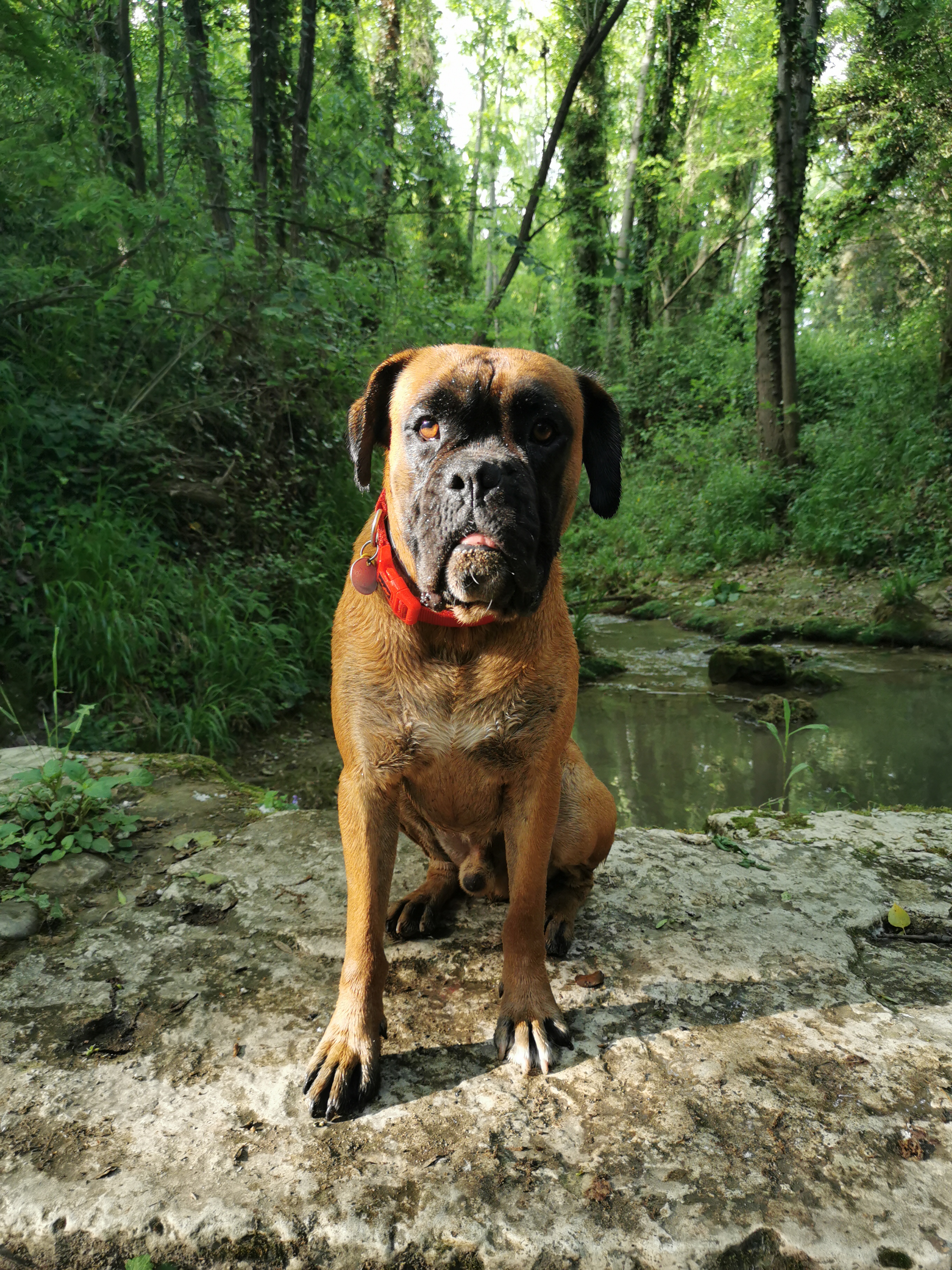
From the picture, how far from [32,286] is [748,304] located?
46.8 ft

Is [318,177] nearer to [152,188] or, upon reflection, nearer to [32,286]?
[152,188]

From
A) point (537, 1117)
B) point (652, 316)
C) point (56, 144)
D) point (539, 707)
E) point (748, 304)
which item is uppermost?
point (652, 316)

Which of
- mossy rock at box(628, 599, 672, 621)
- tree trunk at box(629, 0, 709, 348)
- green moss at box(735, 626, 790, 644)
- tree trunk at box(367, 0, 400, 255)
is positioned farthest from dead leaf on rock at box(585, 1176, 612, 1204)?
tree trunk at box(629, 0, 709, 348)

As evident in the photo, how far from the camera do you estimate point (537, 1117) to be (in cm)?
154

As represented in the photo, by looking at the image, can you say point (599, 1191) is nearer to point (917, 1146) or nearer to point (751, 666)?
point (917, 1146)

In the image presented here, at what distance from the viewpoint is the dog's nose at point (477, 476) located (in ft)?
5.32

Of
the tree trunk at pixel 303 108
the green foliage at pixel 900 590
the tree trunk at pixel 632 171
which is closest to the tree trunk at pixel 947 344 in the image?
the green foliage at pixel 900 590

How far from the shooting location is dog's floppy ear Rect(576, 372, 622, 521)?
82.1 inches

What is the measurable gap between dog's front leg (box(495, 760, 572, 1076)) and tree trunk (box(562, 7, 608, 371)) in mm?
17370

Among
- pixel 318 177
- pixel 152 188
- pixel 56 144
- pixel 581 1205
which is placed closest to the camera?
pixel 581 1205

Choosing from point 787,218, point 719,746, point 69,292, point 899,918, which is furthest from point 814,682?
point 787,218

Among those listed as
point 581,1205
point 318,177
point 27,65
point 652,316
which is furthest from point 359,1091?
point 652,316

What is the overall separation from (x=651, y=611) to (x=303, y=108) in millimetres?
7133

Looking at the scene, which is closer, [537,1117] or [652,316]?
[537,1117]
